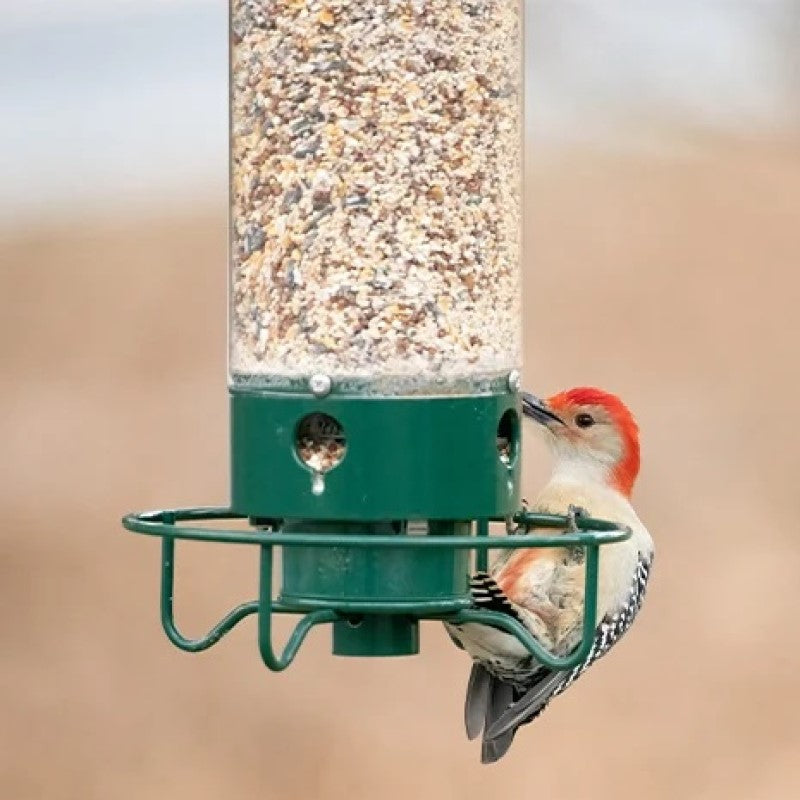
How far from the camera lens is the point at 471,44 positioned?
268 inches

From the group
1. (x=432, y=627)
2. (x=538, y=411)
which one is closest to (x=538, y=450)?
Answer: (x=432, y=627)

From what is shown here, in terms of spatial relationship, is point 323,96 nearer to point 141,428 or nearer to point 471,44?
point 471,44

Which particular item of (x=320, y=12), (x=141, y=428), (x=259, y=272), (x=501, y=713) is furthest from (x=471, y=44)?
(x=141, y=428)

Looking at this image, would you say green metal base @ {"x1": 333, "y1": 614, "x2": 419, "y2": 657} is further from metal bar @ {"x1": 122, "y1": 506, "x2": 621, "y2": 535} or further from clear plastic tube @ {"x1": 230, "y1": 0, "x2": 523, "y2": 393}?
clear plastic tube @ {"x1": 230, "y1": 0, "x2": 523, "y2": 393}

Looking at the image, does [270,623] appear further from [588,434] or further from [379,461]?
[588,434]

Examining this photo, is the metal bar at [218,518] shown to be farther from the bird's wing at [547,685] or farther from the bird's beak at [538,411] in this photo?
the bird's beak at [538,411]

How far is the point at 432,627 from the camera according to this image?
14.4 metres

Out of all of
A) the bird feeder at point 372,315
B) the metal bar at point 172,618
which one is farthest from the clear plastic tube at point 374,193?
the metal bar at point 172,618

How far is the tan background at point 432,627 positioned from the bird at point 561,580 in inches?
198

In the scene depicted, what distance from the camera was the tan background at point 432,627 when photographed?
45.1ft

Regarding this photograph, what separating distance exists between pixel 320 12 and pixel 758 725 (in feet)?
26.6

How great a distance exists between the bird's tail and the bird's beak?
3.01 feet

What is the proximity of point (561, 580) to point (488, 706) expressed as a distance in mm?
488

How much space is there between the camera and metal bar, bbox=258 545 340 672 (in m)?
6.21
